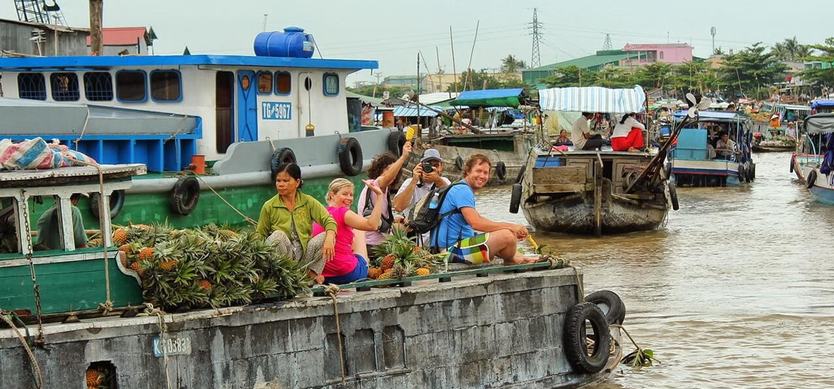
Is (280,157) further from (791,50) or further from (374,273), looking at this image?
(791,50)

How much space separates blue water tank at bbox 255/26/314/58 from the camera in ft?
56.2

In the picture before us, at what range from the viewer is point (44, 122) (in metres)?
13.3

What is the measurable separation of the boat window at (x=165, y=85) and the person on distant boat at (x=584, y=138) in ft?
31.2

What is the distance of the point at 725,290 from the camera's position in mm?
16047

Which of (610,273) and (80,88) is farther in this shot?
(610,273)

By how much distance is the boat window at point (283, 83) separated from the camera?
55.3 feet

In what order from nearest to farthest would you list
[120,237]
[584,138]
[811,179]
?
[120,237] < [584,138] < [811,179]

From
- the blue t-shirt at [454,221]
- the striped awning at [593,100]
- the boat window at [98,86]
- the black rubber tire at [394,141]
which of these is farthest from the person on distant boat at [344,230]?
the striped awning at [593,100]

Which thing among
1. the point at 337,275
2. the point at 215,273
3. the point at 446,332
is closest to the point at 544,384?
the point at 446,332

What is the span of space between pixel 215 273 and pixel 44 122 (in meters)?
6.36

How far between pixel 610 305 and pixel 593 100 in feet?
40.6

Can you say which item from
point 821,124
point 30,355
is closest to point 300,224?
point 30,355

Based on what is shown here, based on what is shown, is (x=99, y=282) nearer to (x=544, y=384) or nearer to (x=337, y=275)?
(x=337, y=275)

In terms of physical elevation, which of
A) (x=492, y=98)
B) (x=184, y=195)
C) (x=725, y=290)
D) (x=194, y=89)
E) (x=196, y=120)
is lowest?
(x=725, y=290)
